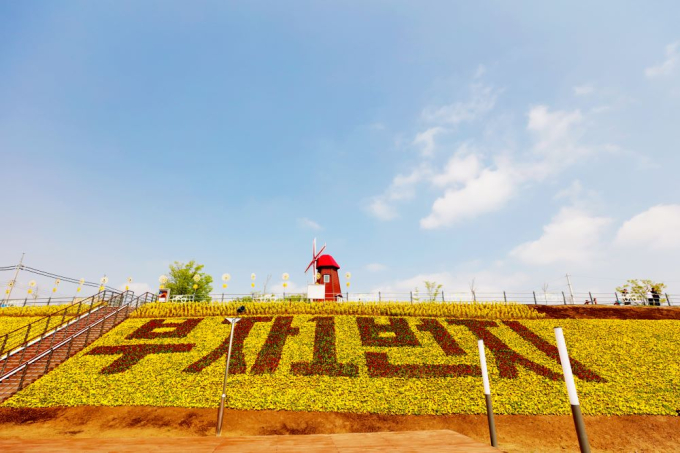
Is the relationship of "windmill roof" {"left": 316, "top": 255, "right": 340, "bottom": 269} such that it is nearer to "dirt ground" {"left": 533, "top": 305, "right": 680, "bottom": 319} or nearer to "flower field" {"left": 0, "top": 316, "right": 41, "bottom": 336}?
"dirt ground" {"left": 533, "top": 305, "right": 680, "bottom": 319}

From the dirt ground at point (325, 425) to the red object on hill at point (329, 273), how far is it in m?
26.8

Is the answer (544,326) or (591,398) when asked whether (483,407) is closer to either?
(591,398)

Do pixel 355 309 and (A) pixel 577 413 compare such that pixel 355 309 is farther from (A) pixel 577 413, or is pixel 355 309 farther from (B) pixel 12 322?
(B) pixel 12 322

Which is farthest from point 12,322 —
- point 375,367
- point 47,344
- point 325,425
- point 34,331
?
point 375,367

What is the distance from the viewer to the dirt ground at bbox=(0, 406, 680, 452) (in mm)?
12430

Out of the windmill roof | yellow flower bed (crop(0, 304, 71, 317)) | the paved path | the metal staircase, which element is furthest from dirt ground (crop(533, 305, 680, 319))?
yellow flower bed (crop(0, 304, 71, 317))

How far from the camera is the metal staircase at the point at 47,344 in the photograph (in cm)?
1599

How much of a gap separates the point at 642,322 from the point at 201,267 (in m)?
52.7

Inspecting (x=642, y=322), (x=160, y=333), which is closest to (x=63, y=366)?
(x=160, y=333)

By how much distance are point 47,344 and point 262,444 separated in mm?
22663

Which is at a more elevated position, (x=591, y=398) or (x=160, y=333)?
(x=160, y=333)

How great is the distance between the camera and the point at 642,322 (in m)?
23.2

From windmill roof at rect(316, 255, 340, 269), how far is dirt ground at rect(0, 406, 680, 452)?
27.6 metres

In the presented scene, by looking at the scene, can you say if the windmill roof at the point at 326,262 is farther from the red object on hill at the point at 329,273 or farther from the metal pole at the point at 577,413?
the metal pole at the point at 577,413
